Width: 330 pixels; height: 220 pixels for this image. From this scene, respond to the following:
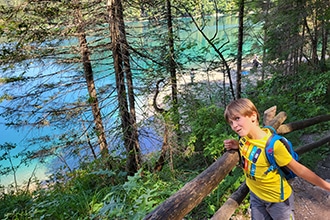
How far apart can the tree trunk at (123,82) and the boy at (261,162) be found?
3654 millimetres

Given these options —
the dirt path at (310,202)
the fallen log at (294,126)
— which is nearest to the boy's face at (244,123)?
the fallen log at (294,126)

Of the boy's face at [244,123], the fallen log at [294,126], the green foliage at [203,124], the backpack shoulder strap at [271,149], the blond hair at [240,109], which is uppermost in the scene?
the blond hair at [240,109]

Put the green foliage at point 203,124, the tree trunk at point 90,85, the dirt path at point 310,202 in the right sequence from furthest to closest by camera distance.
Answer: the green foliage at point 203,124
the tree trunk at point 90,85
the dirt path at point 310,202

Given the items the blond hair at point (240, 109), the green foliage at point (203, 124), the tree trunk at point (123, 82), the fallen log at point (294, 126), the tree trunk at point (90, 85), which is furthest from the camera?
the green foliage at point (203, 124)

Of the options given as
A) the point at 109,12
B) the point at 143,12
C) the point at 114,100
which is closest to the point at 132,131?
the point at 114,100

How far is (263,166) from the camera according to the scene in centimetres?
202

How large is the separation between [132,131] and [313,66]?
8.68 m

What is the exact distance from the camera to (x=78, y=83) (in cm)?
827

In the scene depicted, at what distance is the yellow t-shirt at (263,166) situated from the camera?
1905 millimetres

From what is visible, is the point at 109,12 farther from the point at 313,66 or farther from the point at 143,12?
the point at 313,66

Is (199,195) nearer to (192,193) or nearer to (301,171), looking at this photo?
(192,193)

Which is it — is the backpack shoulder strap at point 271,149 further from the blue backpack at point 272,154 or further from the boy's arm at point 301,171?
the boy's arm at point 301,171

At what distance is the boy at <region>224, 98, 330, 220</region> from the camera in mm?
1918

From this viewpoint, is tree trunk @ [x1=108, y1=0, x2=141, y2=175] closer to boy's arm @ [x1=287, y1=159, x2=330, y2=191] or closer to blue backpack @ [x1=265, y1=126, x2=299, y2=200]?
blue backpack @ [x1=265, y1=126, x2=299, y2=200]
